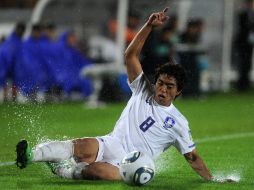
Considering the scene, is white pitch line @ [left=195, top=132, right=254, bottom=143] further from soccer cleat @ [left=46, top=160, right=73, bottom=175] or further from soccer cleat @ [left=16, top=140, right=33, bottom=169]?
soccer cleat @ [left=16, top=140, right=33, bottom=169]

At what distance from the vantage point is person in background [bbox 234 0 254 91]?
29.6m

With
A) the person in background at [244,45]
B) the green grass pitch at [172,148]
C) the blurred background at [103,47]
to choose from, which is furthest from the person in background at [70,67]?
the person in background at [244,45]

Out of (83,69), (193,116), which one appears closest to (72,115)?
(193,116)

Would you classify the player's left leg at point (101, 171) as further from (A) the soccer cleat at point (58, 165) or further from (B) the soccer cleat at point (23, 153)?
(B) the soccer cleat at point (23, 153)

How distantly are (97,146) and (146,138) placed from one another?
0.51m

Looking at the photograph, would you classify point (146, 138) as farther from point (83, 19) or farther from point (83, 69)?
point (83, 19)

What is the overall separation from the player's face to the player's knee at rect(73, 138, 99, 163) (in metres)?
0.81

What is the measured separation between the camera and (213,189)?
34.0 ft

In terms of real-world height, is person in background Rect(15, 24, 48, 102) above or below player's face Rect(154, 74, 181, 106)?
below

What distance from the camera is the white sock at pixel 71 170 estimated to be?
10633 mm

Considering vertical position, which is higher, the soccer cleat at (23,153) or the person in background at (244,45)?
the soccer cleat at (23,153)

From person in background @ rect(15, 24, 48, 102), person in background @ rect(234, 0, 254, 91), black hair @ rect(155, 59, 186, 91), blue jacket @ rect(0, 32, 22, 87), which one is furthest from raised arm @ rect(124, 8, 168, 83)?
person in background @ rect(234, 0, 254, 91)

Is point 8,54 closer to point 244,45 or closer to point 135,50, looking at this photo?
point 244,45

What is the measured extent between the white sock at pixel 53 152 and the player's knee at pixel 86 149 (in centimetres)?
8
